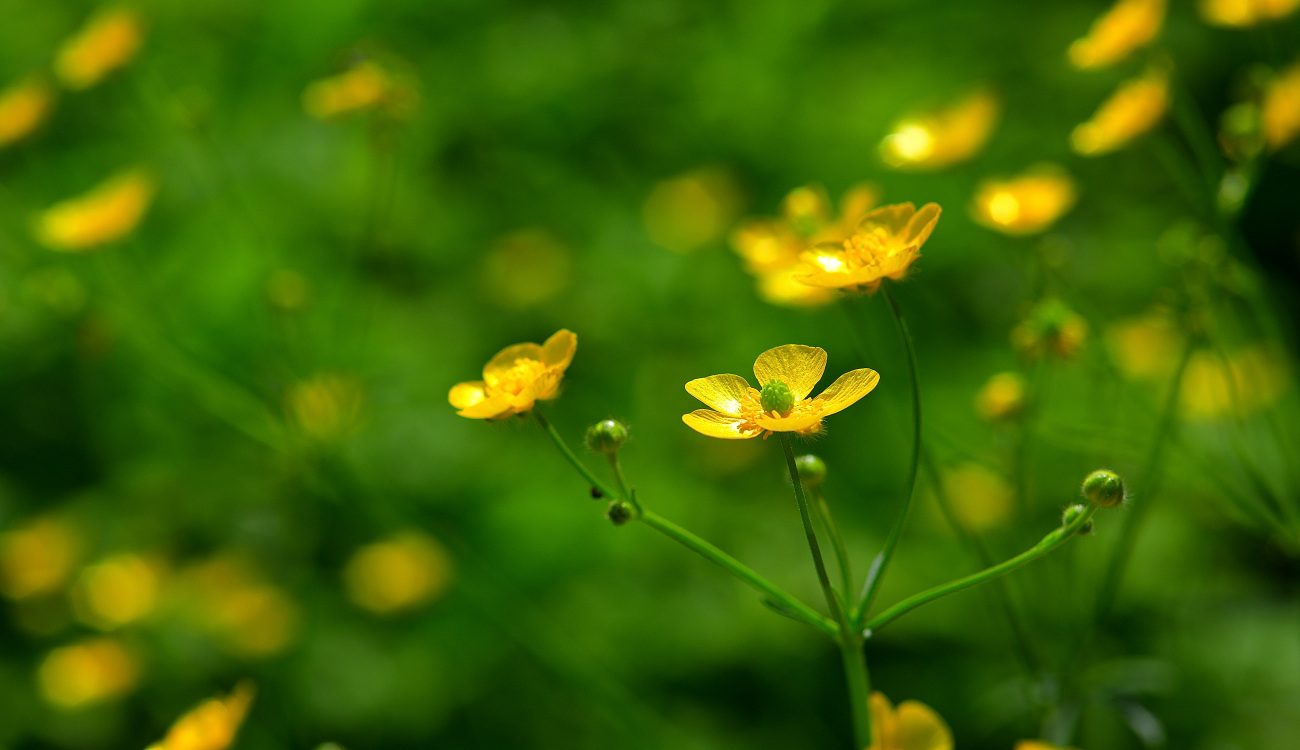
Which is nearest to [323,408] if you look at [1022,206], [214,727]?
[214,727]

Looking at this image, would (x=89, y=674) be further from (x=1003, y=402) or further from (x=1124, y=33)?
(x=1124, y=33)

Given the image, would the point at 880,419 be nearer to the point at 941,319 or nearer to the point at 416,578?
the point at 941,319

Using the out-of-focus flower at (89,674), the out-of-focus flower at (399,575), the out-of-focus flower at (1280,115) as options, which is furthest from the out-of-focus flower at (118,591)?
the out-of-focus flower at (1280,115)

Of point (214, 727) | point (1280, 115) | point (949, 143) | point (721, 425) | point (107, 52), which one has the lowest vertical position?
point (214, 727)

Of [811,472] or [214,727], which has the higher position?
[811,472]

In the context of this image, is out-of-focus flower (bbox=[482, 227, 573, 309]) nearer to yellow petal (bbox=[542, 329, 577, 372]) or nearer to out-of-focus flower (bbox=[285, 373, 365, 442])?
out-of-focus flower (bbox=[285, 373, 365, 442])

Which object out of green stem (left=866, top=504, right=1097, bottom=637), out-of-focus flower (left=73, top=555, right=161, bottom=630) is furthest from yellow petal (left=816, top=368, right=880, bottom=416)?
out-of-focus flower (left=73, top=555, right=161, bottom=630)
